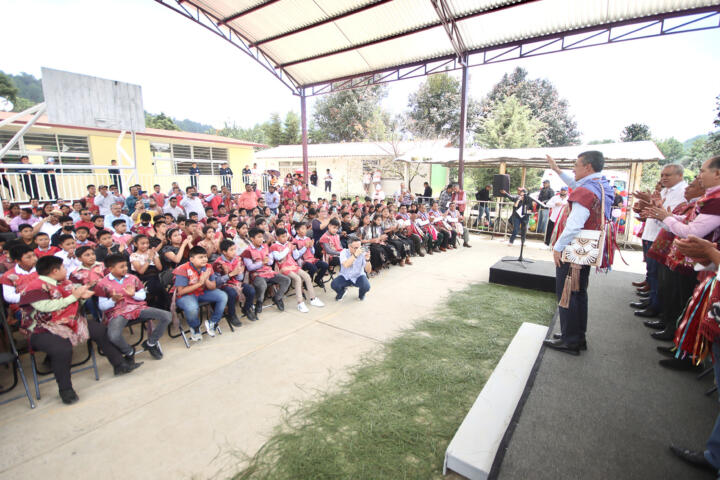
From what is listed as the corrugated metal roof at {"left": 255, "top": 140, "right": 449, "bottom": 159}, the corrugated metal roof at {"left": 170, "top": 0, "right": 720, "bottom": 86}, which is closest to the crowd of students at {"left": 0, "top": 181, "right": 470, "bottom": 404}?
the corrugated metal roof at {"left": 170, "top": 0, "right": 720, "bottom": 86}

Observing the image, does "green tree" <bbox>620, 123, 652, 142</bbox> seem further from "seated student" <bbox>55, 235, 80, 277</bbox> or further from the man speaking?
"seated student" <bbox>55, 235, 80, 277</bbox>

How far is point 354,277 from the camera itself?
5.14 m

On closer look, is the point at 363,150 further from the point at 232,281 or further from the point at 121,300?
the point at 121,300

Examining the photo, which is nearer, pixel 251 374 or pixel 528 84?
pixel 251 374

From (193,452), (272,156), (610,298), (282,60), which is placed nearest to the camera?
(193,452)

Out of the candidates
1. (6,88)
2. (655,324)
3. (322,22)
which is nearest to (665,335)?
(655,324)

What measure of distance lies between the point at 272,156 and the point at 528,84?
21.3 m

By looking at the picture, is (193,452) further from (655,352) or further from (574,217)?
(655,352)

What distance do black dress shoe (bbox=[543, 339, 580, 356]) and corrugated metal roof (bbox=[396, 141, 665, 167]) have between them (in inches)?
311

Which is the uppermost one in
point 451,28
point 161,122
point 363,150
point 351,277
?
point 161,122

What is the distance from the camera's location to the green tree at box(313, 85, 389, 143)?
2912cm

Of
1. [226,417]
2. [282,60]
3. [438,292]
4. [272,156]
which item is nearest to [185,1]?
[282,60]

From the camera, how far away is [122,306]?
131 inches

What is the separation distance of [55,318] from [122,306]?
51 centimetres
